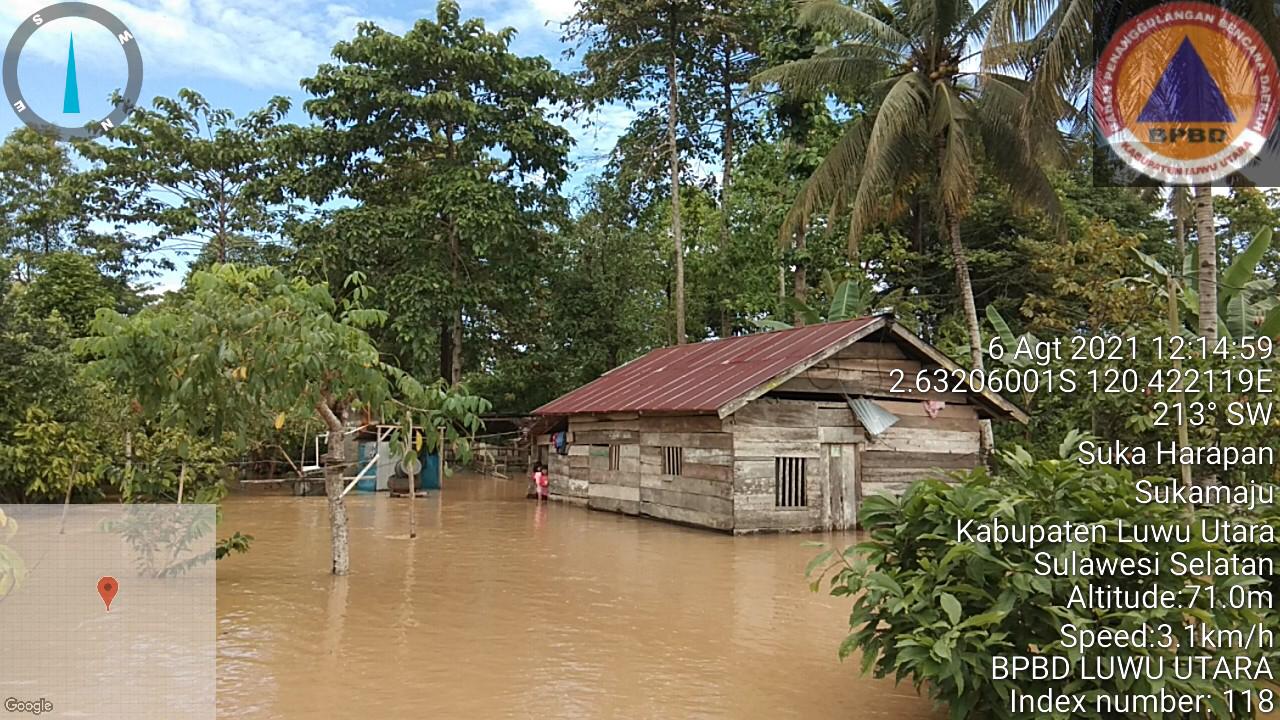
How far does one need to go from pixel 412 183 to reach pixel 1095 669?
94.1 ft

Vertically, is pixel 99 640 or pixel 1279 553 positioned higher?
pixel 1279 553

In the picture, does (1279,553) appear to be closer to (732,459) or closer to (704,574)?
(704,574)

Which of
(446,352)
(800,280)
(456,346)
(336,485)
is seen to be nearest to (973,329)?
(800,280)

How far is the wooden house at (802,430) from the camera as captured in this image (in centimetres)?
1545

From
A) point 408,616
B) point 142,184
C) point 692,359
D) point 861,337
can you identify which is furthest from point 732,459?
point 142,184

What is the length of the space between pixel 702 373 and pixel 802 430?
9.74 ft

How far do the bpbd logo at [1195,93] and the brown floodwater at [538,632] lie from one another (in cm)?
710

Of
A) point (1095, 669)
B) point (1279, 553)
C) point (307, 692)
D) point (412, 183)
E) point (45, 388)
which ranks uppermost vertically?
point (412, 183)

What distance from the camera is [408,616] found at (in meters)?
9.19

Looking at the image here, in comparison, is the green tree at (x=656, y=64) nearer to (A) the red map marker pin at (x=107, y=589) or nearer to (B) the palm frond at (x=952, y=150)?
(B) the palm frond at (x=952, y=150)

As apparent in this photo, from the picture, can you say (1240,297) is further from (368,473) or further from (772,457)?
(368,473)

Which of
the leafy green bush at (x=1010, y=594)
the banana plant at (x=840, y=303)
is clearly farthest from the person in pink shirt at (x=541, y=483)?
the leafy green bush at (x=1010, y=594)

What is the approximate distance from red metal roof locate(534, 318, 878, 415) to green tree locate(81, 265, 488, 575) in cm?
623

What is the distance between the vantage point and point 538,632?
28.2ft
